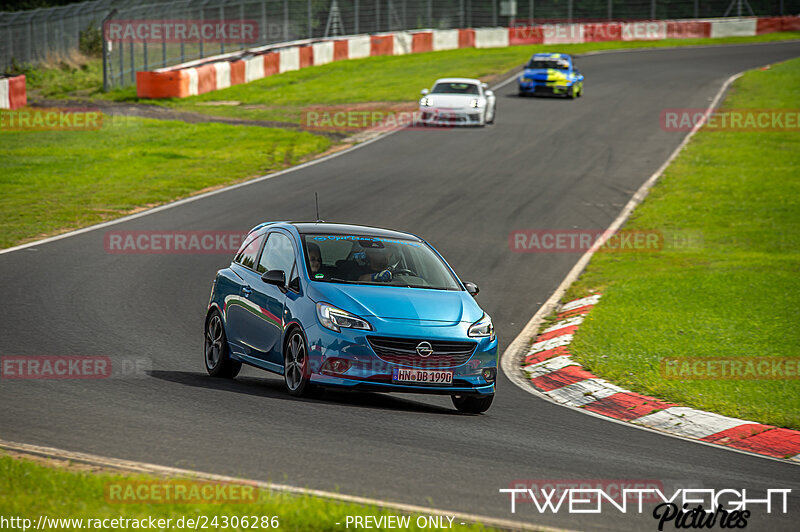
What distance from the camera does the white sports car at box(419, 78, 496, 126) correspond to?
107ft

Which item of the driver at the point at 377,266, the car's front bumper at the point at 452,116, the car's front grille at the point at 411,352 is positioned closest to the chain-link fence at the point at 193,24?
the car's front bumper at the point at 452,116

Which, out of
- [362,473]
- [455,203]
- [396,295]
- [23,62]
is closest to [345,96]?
[23,62]

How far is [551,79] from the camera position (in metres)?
39.4

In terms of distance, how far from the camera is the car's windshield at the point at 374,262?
1018cm

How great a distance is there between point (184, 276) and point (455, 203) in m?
8.07

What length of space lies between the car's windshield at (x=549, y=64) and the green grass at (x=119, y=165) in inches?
483

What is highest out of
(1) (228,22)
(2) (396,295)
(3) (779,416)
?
(1) (228,22)

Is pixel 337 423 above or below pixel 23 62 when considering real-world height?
below

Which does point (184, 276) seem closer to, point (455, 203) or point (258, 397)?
point (258, 397)

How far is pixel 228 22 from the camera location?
157ft
